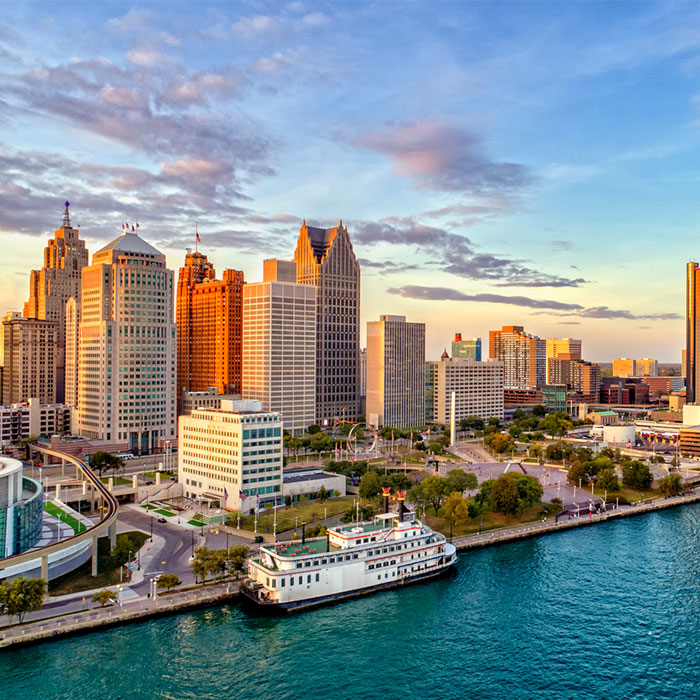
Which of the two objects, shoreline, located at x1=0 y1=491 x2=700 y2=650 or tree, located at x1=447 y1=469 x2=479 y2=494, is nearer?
shoreline, located at x1=0 y1=491 x2=700 y2=650

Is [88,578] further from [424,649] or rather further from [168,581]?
[424,649]

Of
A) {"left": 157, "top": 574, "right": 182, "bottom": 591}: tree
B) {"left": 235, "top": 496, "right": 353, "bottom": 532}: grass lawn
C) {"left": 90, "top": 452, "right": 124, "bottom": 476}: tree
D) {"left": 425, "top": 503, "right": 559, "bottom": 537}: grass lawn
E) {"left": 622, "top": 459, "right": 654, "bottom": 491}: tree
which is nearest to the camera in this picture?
{"left": 157, "top": 574, "right": 182, "bottom": 591}: tree

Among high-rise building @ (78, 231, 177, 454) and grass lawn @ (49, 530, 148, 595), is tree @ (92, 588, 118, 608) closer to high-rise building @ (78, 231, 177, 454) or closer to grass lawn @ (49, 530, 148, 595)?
grass lawn @ (49, 530, 148, 595)

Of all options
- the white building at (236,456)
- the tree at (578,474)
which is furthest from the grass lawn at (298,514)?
the tree at (578,474)

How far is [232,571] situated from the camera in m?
88.2

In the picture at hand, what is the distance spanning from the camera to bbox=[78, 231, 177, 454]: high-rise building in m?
183

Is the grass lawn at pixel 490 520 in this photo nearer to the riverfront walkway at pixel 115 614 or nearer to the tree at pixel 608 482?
the tree at pixel 608 482

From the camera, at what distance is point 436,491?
409ft

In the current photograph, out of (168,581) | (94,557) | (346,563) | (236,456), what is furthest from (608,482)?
(94,557)

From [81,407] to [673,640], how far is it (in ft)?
534

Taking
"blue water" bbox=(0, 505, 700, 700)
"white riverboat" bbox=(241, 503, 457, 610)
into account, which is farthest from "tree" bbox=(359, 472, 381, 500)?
"blue water" bbox=(0, 505, 700, 700)

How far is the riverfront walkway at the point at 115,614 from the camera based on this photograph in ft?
234

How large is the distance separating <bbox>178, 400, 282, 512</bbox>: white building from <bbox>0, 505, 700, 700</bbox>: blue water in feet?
142

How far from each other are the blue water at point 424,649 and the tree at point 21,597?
4832 mm
